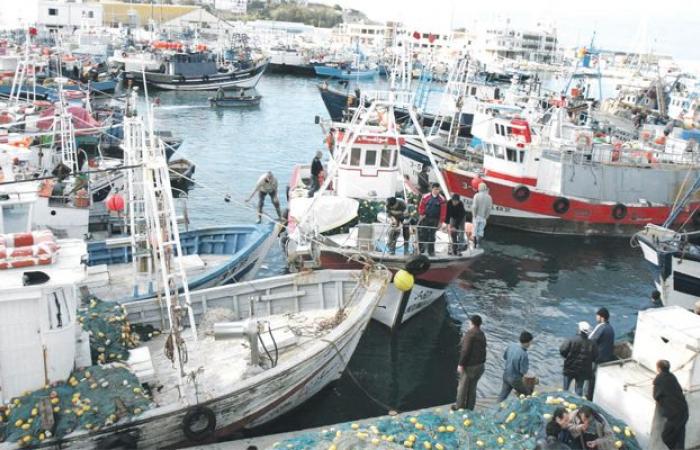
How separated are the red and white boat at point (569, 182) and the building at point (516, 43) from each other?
9087 cm

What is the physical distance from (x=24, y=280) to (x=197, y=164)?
25786 mm

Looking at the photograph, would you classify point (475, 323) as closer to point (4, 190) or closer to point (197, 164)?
point (4, 190)

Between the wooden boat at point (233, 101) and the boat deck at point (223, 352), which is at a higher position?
the wooden boat at point (233, 101)

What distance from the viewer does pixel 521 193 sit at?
23609mm

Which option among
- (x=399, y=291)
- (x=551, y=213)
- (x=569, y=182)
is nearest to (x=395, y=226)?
(x=399, y=291)

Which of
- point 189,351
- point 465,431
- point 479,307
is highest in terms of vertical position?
point 465,431

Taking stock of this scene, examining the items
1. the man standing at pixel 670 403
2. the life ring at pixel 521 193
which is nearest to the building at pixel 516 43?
the life ring at pixel 521 193

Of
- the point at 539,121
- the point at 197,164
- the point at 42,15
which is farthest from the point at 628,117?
the point at 42,15

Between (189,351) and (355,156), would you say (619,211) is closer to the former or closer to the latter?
(355,156)

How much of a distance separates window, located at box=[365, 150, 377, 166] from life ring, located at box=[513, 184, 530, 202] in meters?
7.89

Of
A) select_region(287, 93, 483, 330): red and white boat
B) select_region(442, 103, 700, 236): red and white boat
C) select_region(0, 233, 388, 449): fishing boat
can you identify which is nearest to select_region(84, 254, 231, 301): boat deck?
select_region(0, 233, 388, 449): fishing boat

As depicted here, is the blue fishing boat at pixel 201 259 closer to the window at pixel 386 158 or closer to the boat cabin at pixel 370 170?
the boat cabin at pixel 370 170

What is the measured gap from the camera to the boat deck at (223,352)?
10055 mm

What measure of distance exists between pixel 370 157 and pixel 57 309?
10.1m
